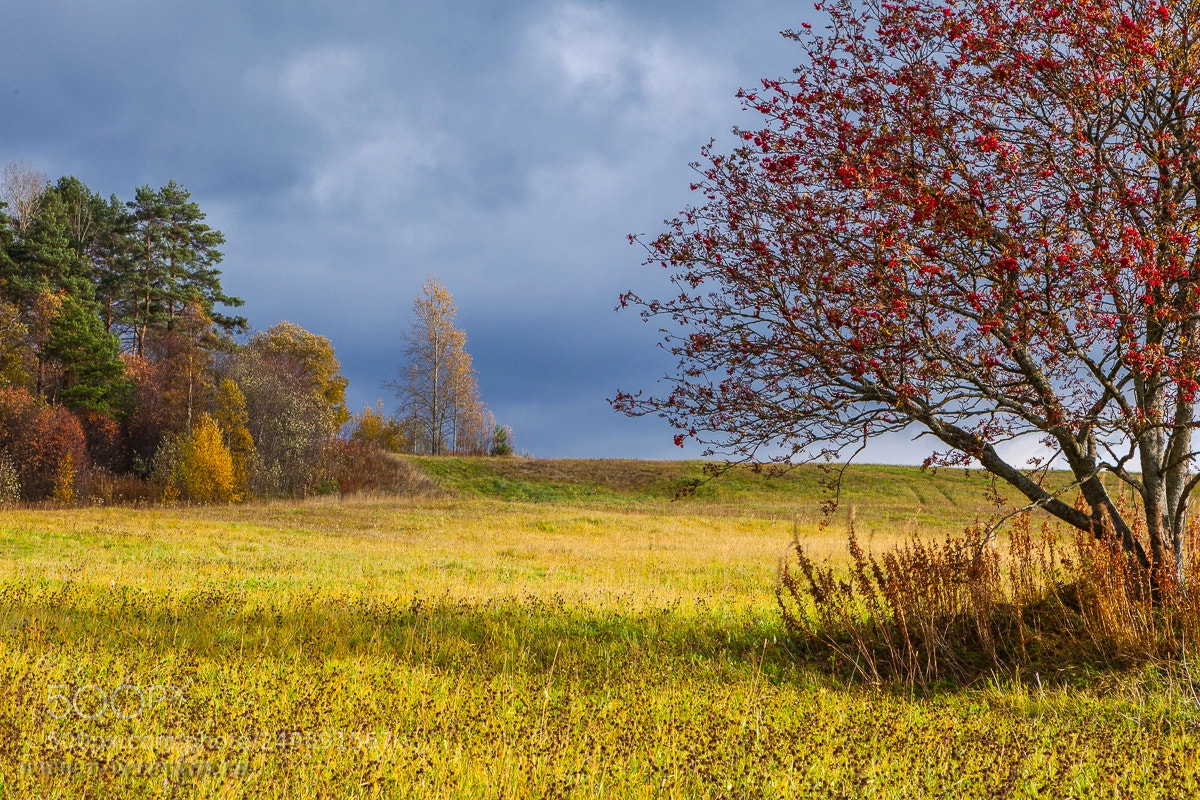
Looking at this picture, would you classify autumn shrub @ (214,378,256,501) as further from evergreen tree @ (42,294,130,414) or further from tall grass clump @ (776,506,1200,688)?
tall grass clump @ (776,506,1200,688)

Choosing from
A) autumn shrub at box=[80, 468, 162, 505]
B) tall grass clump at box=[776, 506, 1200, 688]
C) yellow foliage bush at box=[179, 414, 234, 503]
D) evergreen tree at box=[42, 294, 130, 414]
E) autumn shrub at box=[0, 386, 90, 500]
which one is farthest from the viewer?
evergreen tree at box=[42, 294, 130, 414]

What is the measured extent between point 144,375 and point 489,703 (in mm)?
43861

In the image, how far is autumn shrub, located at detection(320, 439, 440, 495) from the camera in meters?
43.1

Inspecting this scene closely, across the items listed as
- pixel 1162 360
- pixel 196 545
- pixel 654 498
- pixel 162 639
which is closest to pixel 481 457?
pixel 654 498

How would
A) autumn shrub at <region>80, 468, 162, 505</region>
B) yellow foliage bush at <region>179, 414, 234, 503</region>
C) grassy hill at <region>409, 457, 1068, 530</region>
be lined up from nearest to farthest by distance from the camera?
1. yellow foliage bush at <region>179, 414, 234, 503</region>
2. autumn shrub at <region>80, 468, 162, 505</region>
3. grassy hill at <region>409, 457, 1068, 530</region>

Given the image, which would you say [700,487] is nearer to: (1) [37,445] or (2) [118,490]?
(2) [118,490]

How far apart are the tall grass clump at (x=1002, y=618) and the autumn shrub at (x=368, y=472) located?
3682cm

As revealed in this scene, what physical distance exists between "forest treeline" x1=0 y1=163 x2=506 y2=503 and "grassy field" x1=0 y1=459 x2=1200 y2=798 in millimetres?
27185

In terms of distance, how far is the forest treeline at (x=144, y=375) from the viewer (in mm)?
36281

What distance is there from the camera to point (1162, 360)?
5863 millimetres

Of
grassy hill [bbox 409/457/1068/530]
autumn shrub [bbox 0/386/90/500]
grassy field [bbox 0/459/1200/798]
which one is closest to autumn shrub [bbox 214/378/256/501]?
autumn shrub [bbox 0/386/90/500]

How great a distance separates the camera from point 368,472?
4491 cm

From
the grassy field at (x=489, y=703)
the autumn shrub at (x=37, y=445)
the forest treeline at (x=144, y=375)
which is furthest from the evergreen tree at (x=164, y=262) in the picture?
the grassy field at (x=489, y=703)

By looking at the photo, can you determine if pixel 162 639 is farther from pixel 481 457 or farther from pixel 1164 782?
A: pixel 481 457
